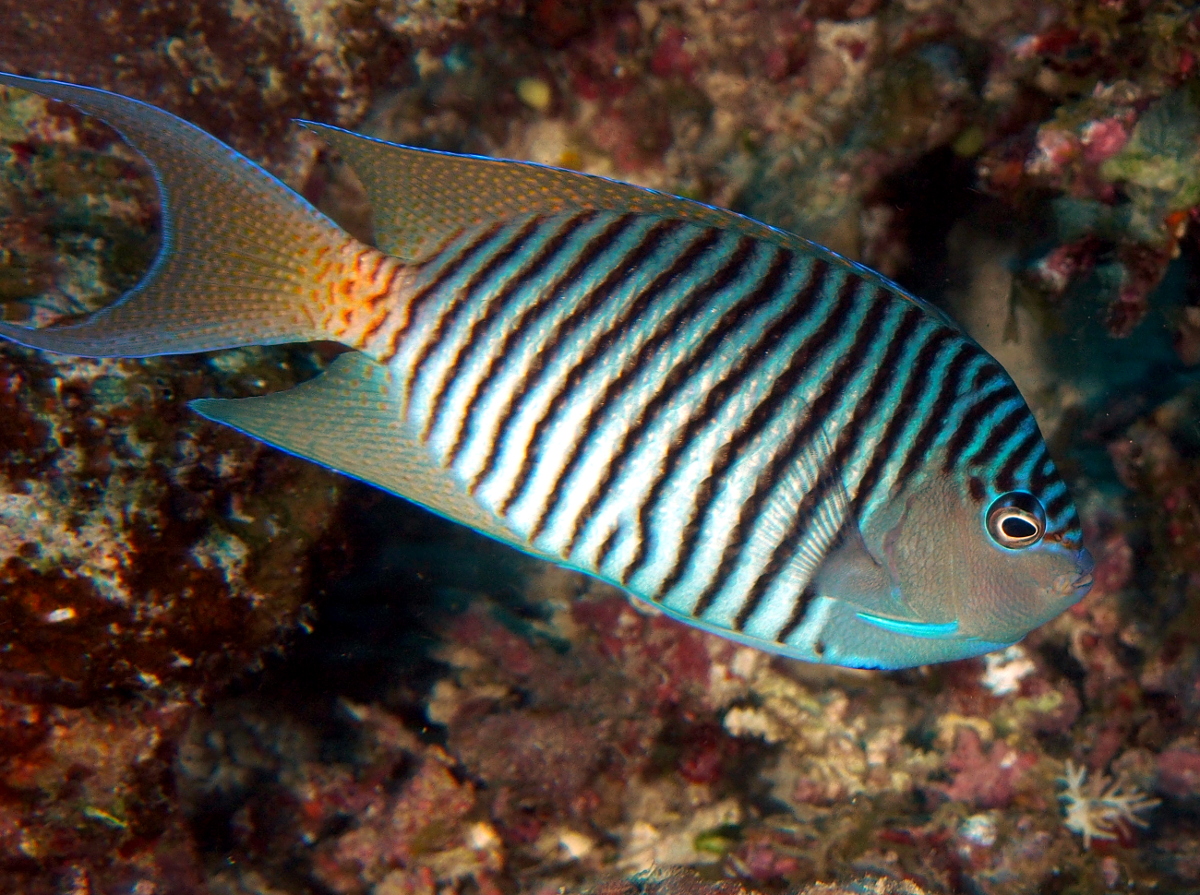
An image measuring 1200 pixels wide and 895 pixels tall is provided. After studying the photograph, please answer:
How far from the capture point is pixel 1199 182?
309 cm

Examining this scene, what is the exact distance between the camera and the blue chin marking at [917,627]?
6.63 feet

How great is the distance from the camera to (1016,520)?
193cm

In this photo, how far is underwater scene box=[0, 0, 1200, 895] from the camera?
6.61 feet

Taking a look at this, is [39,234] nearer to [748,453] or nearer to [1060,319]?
[748,453]

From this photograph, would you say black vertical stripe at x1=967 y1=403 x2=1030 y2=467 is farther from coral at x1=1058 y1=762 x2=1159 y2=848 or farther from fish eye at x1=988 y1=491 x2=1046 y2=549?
coral at x1=1058 y1=762 x2=1159 y2=848

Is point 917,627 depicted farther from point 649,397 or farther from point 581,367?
point 581,367

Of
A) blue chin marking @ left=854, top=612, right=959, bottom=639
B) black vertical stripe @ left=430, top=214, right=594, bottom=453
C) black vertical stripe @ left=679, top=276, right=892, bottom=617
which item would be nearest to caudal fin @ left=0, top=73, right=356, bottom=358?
black vertical stripe @ left=430, top=214, right=594, bottom=453

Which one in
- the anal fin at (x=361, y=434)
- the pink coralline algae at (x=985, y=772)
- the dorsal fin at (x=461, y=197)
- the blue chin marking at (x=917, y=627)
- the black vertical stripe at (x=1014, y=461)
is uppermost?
the dorsal fin at (x=461, y=197)

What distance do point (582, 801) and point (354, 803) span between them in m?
1.10

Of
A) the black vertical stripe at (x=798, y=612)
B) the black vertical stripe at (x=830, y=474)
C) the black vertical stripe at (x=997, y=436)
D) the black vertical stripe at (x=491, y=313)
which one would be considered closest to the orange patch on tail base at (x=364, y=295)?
the black vertical stripe at (x=491, y=313)

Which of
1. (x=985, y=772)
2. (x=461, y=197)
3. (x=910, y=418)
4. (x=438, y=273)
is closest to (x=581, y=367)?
(x=438, y=273)

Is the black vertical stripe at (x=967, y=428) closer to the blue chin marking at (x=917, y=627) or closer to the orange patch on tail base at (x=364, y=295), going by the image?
the blue chin marking at (x=917, y=627)

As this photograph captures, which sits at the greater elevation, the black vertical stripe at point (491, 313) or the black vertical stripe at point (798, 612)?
the black vertical stripe at point (491, 313)

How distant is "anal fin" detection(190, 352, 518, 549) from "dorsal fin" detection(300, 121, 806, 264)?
0.39m
